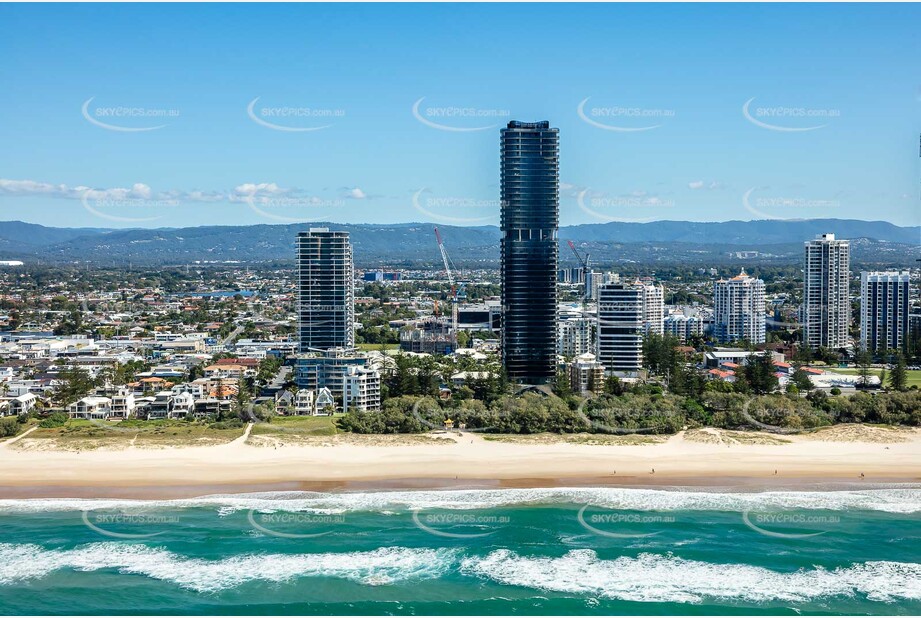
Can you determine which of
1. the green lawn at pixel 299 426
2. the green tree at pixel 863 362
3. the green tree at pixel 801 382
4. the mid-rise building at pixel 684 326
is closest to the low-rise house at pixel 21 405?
the green lawn at pixel 299 426

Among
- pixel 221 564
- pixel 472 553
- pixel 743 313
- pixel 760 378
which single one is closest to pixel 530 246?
pixel 760 378

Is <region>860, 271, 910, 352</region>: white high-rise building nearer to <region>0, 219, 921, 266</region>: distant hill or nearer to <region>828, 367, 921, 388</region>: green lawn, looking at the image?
<region>828, 367, 921, 388</region>: green lawn

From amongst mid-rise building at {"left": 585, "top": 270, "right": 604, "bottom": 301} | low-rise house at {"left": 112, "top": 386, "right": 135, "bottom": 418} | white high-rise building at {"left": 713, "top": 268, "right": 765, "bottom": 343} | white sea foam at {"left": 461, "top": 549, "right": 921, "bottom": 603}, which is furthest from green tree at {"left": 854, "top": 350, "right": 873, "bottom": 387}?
low-rise house at {"left": 112, "top": 386, "right": 135, "bottom": 418}

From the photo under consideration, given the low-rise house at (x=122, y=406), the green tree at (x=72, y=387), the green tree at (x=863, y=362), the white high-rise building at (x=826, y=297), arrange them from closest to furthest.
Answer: the low-rise house at (x=122, y=406), the green tree at (x=72, y=387), the green tree at (x=863, y=362), the white high-rise building at (x=826, y=297)

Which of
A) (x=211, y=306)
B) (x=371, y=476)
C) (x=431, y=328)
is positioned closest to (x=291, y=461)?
(x=371, y=476)

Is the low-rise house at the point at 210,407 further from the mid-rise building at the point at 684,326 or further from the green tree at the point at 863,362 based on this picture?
the mid-rise building at the point at 684,326
